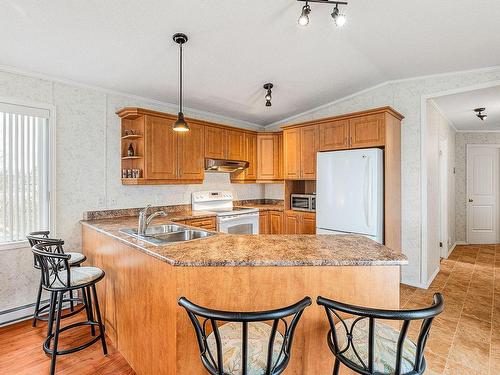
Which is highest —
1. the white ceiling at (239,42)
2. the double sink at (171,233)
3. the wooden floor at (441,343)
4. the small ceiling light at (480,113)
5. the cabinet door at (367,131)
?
the white ceiling at (239,42)

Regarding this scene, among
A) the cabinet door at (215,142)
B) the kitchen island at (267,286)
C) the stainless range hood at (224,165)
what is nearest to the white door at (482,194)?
the stainless range hood at (224,165)

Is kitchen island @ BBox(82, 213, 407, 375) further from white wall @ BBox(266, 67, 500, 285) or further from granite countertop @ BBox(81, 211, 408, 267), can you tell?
white wall @ BBox(266, 67, 500, 285)

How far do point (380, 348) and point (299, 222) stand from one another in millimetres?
3207

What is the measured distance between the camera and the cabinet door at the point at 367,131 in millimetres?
3484

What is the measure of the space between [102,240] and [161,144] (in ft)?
5.01

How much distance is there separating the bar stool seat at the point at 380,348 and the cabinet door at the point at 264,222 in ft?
11.1

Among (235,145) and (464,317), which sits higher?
(235,145)

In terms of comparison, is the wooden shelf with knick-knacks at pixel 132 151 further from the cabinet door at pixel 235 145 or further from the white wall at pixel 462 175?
the white wall at pixel 462 175

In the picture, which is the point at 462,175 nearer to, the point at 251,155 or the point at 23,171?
the point at 251,155

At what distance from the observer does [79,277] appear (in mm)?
2248

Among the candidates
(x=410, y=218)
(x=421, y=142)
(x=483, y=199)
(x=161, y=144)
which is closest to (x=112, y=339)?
(x=161, y=144)

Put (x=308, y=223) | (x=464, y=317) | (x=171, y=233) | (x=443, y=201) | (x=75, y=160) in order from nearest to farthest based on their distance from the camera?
(x=171, y=233)
(x=464, y=317)
(x=75, y=160)
(x=308, y=223)
(x=443, y=201)

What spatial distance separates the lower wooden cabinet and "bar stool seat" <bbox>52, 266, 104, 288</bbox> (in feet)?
9.54

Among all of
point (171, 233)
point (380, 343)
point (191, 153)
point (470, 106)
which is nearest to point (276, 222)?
point (191, 153)
